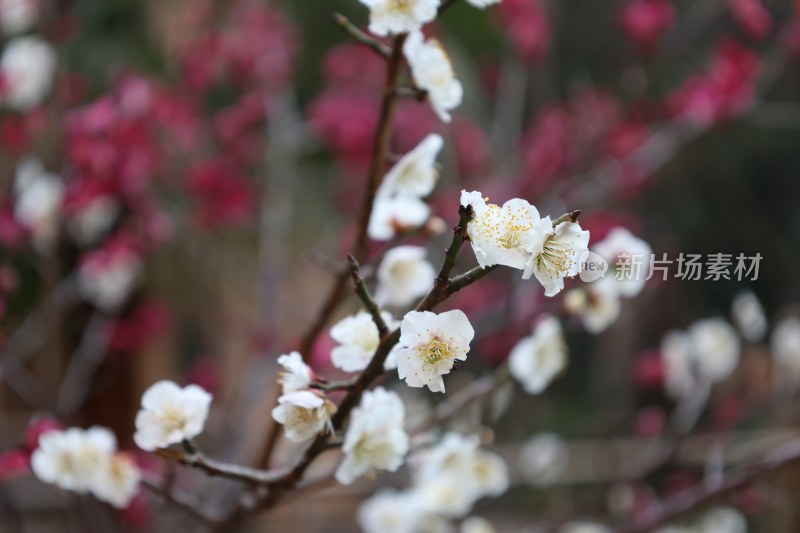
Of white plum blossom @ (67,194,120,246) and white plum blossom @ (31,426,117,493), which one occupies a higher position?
white plum blossom @ (67,194,120,246)

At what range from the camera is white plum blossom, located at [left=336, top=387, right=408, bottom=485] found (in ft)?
1.84

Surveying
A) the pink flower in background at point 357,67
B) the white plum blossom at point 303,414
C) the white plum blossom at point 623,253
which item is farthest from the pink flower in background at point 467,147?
the white plum blossom at point 303,414

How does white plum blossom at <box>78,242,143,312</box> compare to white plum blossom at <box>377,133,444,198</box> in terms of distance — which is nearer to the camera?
white plum blossom at <box>377,133,444,198</box>

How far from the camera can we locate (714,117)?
55.4 inches

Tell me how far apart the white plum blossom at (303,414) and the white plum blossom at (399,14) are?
0.27 meters

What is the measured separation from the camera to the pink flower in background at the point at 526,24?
153 centimetres

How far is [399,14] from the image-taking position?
0.55 metres

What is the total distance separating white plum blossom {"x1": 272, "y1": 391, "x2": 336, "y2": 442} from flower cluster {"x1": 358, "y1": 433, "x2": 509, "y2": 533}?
264mm

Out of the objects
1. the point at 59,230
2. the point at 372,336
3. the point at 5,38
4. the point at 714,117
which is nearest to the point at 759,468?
the point at 372,336

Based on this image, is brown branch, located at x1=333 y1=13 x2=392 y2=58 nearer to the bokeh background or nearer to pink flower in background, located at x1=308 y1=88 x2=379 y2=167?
the bokeh background

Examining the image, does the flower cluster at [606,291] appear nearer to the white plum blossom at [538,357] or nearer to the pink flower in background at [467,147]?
the white plum blossom at [538,357]

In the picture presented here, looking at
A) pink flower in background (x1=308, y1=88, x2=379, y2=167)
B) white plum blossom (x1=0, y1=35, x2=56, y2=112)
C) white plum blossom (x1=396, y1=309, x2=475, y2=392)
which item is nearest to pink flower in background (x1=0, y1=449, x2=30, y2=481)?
white plum blossom (x1=396, y1=309, x2=475, y2=392)

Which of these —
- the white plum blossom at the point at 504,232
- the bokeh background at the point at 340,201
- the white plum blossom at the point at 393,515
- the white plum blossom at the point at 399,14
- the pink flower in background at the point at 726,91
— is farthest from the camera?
the pink flower in background at the point at 726,91

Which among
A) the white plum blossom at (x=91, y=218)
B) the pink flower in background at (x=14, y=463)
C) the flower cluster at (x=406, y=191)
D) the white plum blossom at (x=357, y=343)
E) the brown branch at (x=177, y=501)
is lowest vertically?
the brown branch at (x=177, y=501)
